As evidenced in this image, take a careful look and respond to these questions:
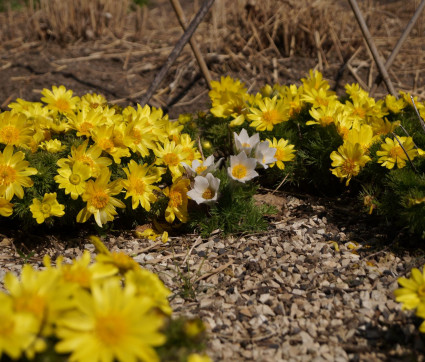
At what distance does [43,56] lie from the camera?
5613 mm

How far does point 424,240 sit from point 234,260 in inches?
37.0

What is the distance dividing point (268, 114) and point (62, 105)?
50.6 inches

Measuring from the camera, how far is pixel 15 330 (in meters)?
1.27

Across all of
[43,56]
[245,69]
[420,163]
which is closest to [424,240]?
[420,163]

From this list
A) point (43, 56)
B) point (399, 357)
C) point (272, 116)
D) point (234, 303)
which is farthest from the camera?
point (43, 56)

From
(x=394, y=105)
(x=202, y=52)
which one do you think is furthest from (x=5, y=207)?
(x=202, y=52)

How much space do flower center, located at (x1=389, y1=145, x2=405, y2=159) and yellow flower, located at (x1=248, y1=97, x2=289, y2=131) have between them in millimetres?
688

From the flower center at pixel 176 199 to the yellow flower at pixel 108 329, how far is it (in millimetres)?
1238

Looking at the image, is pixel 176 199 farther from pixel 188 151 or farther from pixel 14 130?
pixel 14 130

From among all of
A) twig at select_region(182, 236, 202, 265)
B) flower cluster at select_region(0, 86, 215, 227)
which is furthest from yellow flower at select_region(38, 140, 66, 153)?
twig at select_region(182, 236, 202, 265)

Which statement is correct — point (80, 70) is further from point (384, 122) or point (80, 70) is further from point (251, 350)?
point (251, 350)

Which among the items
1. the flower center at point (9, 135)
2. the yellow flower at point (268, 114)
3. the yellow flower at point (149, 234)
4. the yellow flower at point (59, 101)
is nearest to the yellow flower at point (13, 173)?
the flower center at point (9, 135)

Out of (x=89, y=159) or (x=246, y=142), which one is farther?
(x=246, y=142)

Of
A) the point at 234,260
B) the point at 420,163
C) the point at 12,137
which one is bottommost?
the point at 234,260
